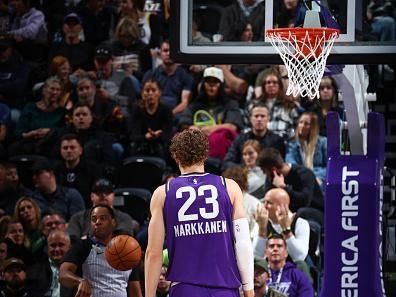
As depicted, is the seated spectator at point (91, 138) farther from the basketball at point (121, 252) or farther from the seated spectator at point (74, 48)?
the basketball at point (121, 252)

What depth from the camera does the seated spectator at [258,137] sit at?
11328 mm

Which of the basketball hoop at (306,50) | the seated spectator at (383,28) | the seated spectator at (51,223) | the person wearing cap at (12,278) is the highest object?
the seated spectator at (383,28)

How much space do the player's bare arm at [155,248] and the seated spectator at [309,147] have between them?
4.98 m

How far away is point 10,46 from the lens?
1330cm

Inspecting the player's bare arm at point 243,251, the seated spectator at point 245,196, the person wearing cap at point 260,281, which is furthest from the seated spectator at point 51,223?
the player's bare arm at point 243,251

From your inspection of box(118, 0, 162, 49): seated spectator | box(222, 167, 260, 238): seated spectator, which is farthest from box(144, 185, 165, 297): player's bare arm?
box(118, 0, 162, 49): seated spectator

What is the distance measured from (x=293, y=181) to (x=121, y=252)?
3.01 metres

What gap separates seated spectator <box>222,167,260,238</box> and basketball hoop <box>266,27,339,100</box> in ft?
9.35

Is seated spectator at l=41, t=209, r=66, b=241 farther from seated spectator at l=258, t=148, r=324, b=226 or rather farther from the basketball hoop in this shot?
the basketball hoop

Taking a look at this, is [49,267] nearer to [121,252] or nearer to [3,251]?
[3,251]

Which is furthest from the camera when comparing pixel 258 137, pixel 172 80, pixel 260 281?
pixel 172 80

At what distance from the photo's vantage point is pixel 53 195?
11.3 meters

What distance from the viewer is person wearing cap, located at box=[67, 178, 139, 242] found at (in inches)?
405

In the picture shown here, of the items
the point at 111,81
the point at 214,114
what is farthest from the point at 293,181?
the point at 111,81
